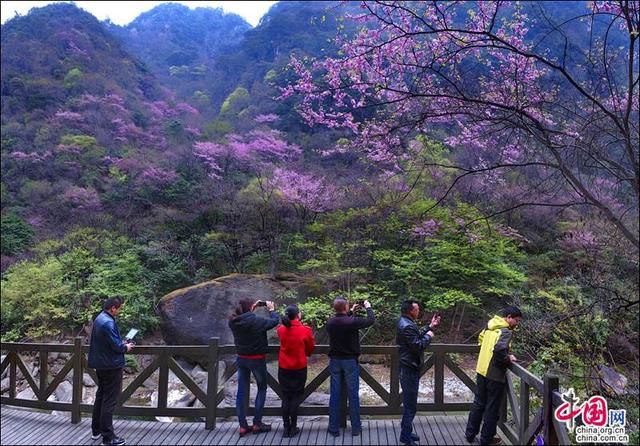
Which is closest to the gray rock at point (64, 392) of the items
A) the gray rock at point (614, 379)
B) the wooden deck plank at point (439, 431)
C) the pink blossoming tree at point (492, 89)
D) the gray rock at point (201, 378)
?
the gray rock at point (201, 378)

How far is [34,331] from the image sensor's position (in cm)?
1097

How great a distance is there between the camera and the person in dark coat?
4.55 metres

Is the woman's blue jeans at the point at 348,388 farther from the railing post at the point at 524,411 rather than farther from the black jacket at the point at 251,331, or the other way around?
the railing post at the point at 524,411

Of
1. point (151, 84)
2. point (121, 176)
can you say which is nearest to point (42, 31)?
point (151, 84)

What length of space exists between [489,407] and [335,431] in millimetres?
1651

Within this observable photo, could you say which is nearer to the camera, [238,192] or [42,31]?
[238,192]

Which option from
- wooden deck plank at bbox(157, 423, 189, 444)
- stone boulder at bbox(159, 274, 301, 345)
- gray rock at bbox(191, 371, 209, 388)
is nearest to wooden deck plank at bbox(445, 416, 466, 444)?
wooden deck plank at bbox(157, 423, 189, 444)

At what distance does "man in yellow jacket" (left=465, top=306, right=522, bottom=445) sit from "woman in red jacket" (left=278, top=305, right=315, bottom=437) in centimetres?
181

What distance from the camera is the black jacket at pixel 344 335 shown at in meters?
4.54

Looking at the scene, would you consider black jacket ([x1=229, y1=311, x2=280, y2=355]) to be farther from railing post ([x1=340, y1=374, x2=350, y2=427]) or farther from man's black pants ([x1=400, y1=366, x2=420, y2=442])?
man's black pants ([x1=400, y1=366, x2=420, y2=442])

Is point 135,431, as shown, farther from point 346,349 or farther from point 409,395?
point 409,395

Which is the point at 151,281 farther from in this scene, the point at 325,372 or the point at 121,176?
the point at 325,372

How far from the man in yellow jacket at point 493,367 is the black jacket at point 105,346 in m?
3.76

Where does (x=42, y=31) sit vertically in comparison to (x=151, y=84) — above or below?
above
